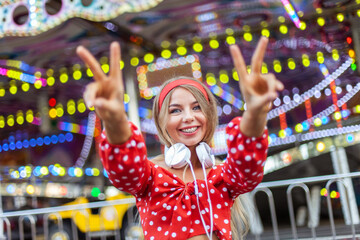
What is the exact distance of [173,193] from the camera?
1.38 meters

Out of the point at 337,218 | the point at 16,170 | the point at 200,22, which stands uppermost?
the point at 200,22

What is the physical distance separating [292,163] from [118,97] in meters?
6.92

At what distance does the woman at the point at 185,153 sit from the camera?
1103mm

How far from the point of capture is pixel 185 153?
1.41m

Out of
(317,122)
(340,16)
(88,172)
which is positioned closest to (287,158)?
(317,122)

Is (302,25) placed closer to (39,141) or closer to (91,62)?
(39,141)

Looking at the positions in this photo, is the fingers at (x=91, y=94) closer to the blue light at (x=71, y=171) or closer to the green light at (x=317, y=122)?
the green light at (x=317, y=122)

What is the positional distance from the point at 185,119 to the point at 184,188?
201 mm

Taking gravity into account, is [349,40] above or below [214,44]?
below

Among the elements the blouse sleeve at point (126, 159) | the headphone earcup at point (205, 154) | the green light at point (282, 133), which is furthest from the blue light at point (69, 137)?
the blouse sleeve at point (126, 159)

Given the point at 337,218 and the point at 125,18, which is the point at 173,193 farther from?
the point at 337,218

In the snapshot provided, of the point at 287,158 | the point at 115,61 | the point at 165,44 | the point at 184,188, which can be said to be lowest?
the point at 287,158

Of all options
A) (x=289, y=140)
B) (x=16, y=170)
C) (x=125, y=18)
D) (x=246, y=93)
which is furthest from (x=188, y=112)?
(x=16, y=170)

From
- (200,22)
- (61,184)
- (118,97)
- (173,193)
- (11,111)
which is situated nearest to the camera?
(118,97)
